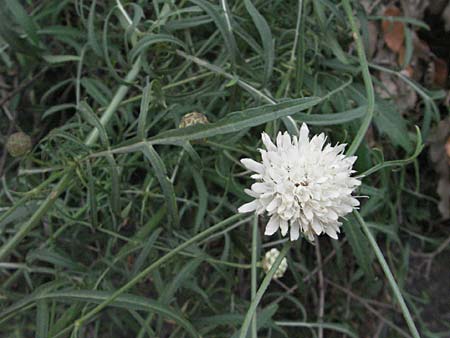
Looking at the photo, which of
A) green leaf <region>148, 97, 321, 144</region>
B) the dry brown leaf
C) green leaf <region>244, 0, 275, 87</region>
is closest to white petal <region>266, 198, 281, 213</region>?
green leaf <region>148, 97, 321, 144</region>

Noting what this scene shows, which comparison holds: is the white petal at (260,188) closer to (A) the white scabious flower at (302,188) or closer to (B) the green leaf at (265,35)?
(A) the white scabious flower at (302,188)

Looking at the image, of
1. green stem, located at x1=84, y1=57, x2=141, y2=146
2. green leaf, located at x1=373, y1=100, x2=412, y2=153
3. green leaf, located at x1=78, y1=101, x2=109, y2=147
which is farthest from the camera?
green leaf, located at x1=373, y1=100, x2=412, y2=153

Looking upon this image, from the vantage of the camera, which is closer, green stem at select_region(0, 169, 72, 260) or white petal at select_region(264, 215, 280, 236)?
white petal at select_region(264, 215, 280, 236)

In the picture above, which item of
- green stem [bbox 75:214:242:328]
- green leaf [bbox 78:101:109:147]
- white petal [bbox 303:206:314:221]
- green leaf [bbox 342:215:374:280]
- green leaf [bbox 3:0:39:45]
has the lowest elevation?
green leaf [bbox 342:215:374:280]

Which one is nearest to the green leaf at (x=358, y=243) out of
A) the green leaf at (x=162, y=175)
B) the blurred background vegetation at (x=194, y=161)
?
the blurred background vegetation at (x=194, y=161)

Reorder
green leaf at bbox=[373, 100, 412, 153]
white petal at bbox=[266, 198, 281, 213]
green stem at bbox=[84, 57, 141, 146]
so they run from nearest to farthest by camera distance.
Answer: white petal at bbox=[266, 198, 281, 213] → green stem at bbox=[84, 57, 141, 146] → green leaf at bbox=[373, 100, 412, 153]

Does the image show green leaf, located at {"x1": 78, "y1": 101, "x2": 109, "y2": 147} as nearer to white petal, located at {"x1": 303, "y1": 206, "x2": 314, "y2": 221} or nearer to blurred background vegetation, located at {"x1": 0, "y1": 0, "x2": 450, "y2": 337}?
blurred background vegetation, located at {"x1": 0, "y1": 0, "x2": 450, "y2": 337}

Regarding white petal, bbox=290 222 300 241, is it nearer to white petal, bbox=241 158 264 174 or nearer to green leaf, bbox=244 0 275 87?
white petal, bbox=241 158 264 174

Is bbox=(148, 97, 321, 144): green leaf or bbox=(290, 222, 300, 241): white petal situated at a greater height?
bbox=(148, 97, 321, 144): green leaf
